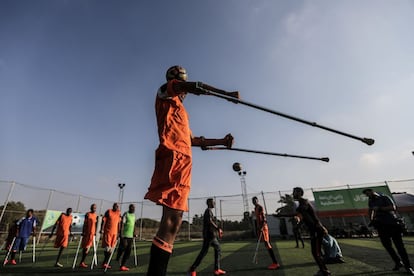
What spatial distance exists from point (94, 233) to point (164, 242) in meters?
9.61

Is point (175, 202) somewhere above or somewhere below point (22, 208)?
below

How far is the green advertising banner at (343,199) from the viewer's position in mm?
21578

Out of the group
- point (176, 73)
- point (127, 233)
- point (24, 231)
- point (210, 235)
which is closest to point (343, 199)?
point (210, 235)

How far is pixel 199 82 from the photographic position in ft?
7.01

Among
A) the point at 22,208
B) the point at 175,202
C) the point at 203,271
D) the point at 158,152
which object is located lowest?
the point at 203,271

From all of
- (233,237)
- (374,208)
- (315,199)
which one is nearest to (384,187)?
(315,199)

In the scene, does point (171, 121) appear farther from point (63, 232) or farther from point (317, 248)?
point (63, 232)

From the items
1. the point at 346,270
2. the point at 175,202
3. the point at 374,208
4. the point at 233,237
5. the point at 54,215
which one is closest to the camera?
the point at 175,202

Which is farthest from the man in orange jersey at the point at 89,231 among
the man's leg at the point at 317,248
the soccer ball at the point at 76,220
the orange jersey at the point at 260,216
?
the soccer ball at the point at 76,220

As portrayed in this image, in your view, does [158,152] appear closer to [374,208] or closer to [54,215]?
[374,208]

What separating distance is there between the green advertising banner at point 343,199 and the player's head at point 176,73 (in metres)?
24.8

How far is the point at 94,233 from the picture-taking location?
9.51m

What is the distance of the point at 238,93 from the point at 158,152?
3.37 ft

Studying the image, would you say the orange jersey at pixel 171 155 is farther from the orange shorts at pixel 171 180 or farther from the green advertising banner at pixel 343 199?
the green advertising banner at pixel 343 199
